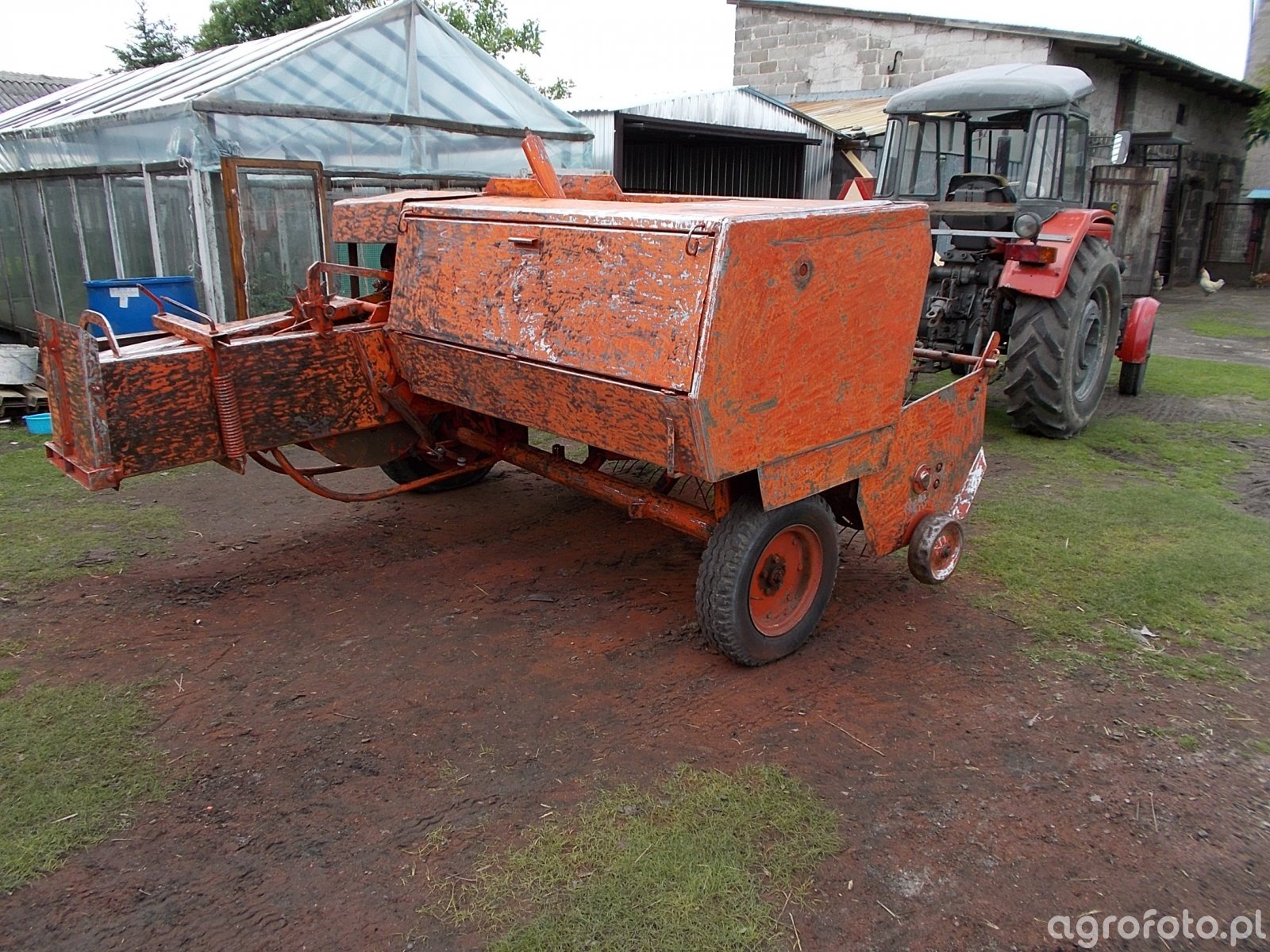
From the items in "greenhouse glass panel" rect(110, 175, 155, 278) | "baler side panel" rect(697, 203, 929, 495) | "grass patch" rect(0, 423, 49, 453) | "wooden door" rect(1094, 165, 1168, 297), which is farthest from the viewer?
"wooden door" rect(1094, 165, 1168, 297)

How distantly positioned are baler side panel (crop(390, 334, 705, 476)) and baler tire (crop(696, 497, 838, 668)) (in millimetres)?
495

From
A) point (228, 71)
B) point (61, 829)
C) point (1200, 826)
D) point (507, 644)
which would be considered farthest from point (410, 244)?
point (228, 71)

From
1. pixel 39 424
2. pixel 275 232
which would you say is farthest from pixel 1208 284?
pixel 39 424

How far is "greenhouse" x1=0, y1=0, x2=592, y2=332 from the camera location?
7492 mm

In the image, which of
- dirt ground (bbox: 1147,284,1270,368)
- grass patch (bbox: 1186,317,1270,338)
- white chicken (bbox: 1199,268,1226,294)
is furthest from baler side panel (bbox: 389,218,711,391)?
white chicken (bbox: 1199,268,1226,294)

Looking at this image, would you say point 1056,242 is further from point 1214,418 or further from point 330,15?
point 330,15

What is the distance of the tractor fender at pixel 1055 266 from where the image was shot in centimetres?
642

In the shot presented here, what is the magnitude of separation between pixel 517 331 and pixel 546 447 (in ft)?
10.0

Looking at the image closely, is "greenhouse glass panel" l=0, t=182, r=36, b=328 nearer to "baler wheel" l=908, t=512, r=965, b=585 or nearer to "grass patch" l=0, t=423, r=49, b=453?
"grass patch" l=0, t=423, r=49, b=453

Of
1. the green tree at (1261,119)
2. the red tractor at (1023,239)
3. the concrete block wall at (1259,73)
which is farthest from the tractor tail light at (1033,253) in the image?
the concrete block wall at (1259,73)

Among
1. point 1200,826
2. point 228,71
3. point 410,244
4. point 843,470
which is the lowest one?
point 1200,826

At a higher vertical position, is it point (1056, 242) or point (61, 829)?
point (1056, 242)

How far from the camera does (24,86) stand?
75.8 feet

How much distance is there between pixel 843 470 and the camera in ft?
11.5
